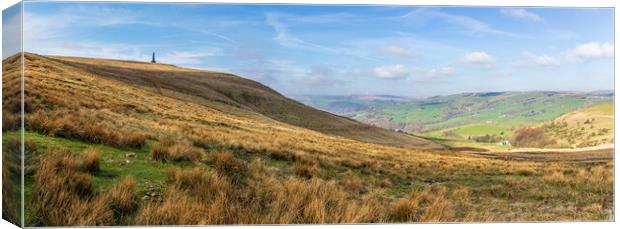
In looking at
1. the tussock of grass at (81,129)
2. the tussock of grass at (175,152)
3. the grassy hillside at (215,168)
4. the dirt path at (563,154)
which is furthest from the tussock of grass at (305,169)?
the dirt path at (563,154)

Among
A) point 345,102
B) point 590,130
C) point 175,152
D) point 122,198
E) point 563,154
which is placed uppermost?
point 345,102

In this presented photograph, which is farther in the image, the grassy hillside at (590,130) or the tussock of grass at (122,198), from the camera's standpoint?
the grassy hillside at (590,130)

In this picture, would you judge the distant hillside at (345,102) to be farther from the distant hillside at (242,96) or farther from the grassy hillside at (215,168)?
the grassy hillside at (215,168)

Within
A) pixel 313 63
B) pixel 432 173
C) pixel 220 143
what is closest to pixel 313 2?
pixel 313 63

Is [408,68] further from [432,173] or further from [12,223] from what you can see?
[12,223]

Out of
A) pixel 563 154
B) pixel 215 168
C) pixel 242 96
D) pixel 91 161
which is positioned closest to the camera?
pixel 91 161

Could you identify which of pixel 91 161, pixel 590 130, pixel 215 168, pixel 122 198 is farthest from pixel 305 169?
pixel 590 130

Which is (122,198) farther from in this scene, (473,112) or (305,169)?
(473,112)

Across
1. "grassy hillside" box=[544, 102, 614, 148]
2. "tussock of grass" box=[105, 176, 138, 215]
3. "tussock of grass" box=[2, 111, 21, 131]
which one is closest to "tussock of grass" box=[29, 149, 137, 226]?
"tussock of grass" box=[105, 176, 138, 215]
